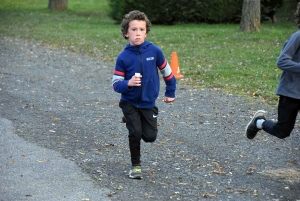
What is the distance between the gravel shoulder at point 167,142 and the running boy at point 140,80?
0.44m

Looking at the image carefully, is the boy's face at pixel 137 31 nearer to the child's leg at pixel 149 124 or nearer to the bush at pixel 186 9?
the child's leg at pixel 149 124

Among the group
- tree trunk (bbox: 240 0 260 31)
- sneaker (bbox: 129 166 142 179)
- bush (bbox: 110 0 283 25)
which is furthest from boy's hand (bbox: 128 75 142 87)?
bush (bbox: 110 0 283 25)

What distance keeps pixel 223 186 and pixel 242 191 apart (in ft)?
0.72

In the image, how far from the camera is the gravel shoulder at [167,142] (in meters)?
5.95

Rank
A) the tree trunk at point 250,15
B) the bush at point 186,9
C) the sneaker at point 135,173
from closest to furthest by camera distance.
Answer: the sneaker at point 135,173 → the tree trunk at point 250,15 → the bush at point 186,9

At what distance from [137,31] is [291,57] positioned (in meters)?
1.40

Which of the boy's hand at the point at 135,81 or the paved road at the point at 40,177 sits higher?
the boy's hand at the point at 135,81

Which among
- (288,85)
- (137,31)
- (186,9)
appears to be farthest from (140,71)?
(186,9)

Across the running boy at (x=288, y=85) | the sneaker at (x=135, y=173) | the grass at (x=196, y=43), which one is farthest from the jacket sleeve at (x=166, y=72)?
the grass at (x=196, y=43)

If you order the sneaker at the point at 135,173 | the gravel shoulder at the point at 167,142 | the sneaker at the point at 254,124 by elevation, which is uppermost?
the sneaker at the point at 254,124

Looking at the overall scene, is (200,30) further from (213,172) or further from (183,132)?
(213,172)

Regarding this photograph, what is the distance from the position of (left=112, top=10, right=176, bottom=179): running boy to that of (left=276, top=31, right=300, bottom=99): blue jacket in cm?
103

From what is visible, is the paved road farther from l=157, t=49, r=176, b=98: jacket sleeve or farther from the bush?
the bush

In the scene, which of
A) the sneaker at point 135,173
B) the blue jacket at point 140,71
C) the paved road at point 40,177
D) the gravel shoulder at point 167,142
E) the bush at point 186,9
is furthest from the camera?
the bush at point 186,9
